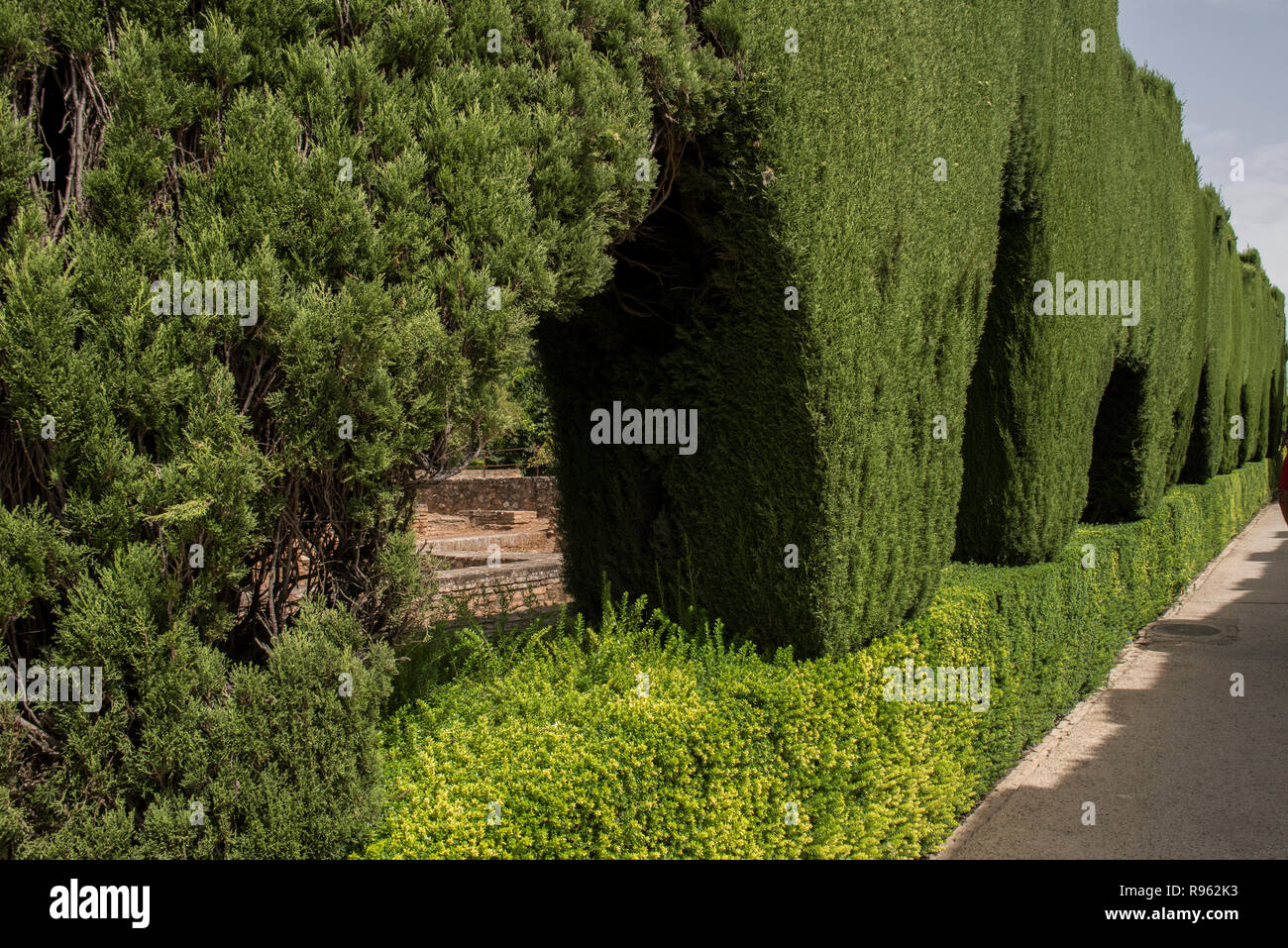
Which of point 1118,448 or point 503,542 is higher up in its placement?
point 1118,448

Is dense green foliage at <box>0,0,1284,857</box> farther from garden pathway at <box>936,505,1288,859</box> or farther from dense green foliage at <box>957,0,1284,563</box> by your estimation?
dense green foliage at <box>957,0,1284,563</box>

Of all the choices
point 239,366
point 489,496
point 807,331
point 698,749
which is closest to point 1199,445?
point 807,331

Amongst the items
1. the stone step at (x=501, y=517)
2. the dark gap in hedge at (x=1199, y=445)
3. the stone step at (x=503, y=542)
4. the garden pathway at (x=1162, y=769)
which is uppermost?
the dark gap in hedge at (x=1199, y=445)

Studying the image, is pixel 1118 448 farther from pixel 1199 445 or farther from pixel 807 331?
pixel 807 331

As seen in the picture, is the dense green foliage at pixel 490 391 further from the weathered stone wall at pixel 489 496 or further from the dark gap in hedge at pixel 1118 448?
the weathered stone wall at pixel 489 496

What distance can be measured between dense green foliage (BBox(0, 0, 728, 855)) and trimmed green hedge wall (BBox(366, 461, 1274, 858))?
49 cm

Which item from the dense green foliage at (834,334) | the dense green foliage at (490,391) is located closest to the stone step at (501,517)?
the dense green foliage at (834,334)

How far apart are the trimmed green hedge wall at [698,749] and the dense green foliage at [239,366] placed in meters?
0.49

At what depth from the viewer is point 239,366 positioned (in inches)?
94.2

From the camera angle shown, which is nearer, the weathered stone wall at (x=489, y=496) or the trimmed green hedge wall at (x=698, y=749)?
the trimmed green hedge wall at (x=698, y=749)

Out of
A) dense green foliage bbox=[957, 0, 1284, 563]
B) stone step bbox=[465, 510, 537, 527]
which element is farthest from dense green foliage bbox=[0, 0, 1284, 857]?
stone step bbox=[465, 510, 537, 527]

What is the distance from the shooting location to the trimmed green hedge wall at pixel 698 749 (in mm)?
2967

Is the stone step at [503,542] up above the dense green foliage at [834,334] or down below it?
below

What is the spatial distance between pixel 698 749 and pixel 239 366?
211cm
